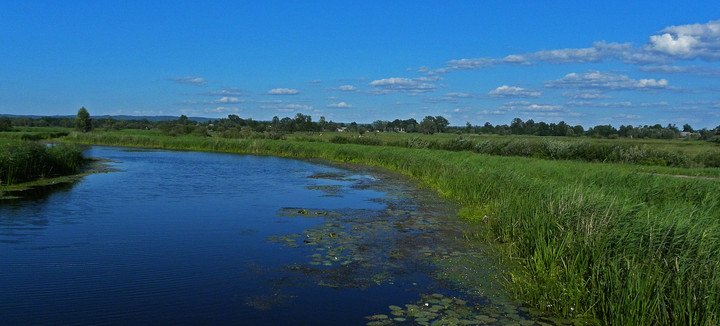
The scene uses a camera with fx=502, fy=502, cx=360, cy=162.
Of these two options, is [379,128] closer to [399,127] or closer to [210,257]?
[399,127]

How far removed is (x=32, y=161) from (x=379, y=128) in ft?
308

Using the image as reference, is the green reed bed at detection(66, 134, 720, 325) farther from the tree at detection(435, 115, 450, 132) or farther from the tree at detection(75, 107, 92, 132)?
the tree at detection(435, 115, 450, 132)

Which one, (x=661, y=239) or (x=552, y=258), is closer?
(x=661, y=239)

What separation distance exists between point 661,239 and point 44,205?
1604cm

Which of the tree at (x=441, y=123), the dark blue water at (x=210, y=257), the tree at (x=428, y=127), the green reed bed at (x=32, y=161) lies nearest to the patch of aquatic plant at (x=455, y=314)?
the dark blue water at (x=210, y=257)

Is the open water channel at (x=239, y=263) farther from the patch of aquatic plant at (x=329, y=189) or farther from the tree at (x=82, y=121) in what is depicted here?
the tree at (x=82, y=121)

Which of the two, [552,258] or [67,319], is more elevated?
[552,258]

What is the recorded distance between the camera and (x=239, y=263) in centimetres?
949

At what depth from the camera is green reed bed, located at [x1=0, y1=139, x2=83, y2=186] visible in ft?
62.1

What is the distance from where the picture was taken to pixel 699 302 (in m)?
5.61

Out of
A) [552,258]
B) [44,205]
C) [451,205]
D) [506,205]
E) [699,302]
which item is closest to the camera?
[699,302]

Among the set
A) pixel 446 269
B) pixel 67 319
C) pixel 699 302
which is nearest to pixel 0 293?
pixel 67 319

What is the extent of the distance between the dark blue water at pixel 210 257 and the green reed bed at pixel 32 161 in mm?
3001

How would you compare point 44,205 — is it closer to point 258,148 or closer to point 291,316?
point 291,316
